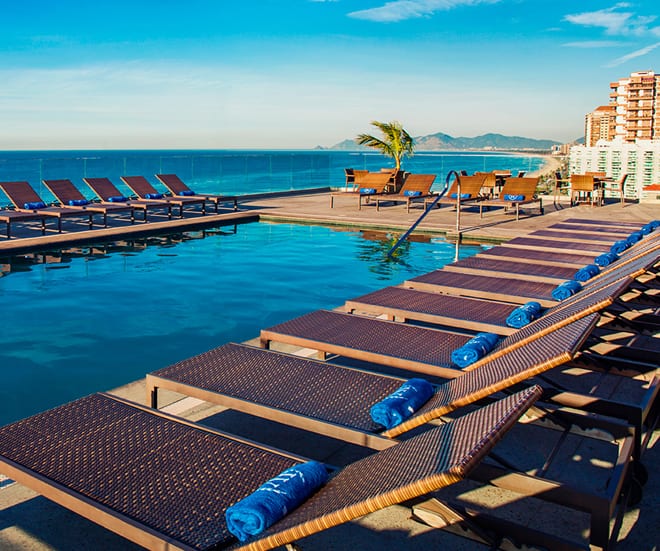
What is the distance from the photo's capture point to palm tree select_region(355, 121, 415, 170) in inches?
764

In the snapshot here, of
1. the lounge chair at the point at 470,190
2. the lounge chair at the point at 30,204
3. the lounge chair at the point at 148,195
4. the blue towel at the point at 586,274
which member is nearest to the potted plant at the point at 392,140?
the lounge chair at the point at 470,190

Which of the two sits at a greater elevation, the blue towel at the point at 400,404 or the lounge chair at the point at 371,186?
the lounge chair at the point at 371,186

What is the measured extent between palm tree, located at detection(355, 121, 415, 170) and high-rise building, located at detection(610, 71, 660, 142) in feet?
205

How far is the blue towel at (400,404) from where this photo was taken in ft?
8.36

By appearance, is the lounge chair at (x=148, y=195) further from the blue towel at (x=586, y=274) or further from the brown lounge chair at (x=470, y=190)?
the blue towel at (x=586, y=274)

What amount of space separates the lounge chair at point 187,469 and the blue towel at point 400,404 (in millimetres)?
424

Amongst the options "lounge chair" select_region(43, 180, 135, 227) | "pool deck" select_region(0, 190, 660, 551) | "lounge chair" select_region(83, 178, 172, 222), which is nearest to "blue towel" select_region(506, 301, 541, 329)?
"pool deck" select_region(0, 190, 660, 551)

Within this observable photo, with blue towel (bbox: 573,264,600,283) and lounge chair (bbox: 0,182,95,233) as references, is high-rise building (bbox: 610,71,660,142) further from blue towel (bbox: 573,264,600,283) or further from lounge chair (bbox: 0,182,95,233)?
blue towel (bbox: 573,264,600,283)

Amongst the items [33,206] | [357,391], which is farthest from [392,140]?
[357,391]

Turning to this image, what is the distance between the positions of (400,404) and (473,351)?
77 cm

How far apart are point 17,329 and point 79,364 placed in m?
1.24

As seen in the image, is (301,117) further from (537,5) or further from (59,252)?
(59,252)

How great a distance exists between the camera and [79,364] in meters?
4.93

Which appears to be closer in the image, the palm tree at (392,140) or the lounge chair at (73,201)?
the lounge chair at (73,201)
